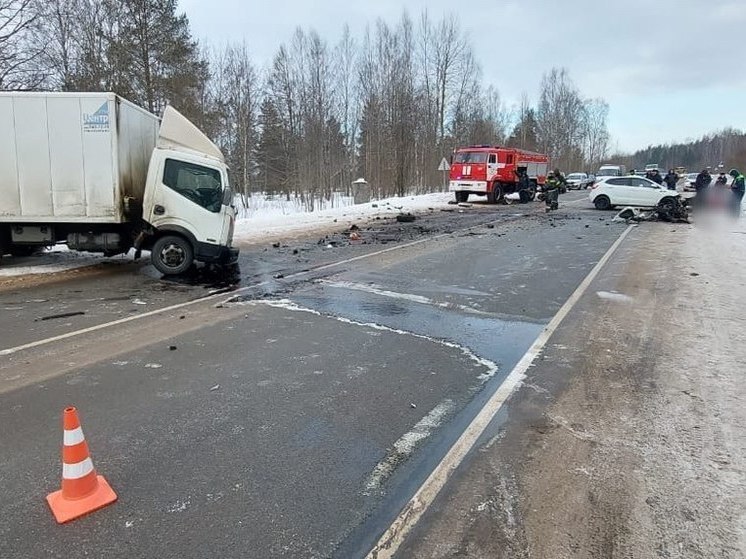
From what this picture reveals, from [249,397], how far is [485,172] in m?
28.4

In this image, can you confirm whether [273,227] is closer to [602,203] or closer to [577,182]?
[602,203]

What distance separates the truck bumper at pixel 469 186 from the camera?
102 feet

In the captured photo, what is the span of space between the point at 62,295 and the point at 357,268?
17.1 feet

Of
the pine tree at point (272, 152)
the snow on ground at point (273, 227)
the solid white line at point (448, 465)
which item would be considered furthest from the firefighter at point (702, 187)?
the pine tree at point (272, 152)

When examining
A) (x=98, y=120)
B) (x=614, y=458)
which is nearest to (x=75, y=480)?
(x=614, y=458)

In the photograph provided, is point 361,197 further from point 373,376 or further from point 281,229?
point 373,376

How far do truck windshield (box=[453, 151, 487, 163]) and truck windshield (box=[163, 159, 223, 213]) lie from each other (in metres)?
23.7

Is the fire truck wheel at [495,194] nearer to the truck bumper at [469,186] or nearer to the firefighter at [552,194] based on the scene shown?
the truck bumper at [469,186]

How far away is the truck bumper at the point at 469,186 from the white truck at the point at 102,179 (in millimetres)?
23116

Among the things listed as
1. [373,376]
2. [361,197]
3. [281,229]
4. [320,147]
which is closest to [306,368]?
[373,376]

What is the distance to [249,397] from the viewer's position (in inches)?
176

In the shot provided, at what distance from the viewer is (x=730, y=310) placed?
7.57 meters

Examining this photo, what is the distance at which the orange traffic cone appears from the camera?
9.57 feet

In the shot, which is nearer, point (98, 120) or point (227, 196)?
point (98, 120)
